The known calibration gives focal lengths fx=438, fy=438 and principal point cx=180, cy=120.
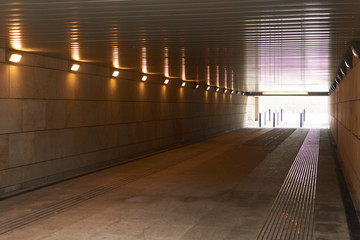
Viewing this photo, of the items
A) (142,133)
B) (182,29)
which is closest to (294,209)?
(182,29)

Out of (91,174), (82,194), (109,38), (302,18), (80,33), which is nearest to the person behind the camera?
(302,18)

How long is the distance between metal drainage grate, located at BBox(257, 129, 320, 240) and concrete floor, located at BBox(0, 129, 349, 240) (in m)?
0.13

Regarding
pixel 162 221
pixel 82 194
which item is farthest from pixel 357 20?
pixel 82 194

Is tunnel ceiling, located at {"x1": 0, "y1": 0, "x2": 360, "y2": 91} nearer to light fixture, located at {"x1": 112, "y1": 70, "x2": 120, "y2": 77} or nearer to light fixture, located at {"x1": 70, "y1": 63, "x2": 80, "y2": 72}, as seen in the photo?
light fixture, located at {"x1": 70, "y1": 63, "x2": 80, "y2": 72}

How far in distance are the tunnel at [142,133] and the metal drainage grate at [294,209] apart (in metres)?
0.04

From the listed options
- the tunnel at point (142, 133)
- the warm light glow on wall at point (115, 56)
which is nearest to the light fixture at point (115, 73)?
the tunnel at point (142, 133)

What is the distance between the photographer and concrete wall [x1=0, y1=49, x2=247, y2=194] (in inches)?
364

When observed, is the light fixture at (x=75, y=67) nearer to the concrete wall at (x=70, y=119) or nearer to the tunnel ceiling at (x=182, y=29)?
the concrete wall at (x=70, y=119)

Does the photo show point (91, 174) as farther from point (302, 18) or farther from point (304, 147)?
point (304, 147)

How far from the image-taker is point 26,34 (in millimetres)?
7332

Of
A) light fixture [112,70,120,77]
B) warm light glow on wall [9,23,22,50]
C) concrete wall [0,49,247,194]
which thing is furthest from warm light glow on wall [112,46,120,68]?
warm light glow on wall [9,23,22,50]

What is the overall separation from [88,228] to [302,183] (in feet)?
18.1

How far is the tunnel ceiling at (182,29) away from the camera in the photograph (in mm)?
5359

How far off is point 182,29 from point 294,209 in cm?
358
